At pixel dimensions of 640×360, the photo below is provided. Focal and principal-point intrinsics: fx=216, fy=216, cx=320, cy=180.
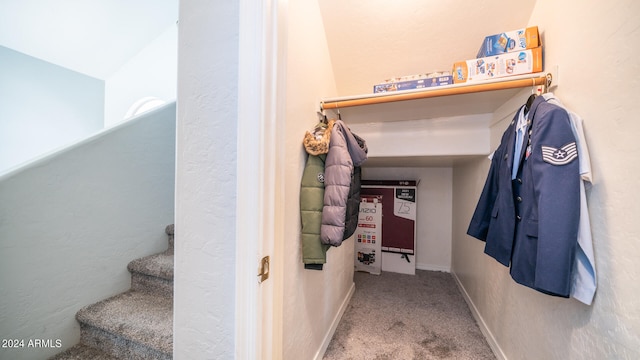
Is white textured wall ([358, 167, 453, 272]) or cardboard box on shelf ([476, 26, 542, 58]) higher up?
cardboard box on shelf ([476, 26, 542, 58])

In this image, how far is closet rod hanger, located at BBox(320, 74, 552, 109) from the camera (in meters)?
0.99

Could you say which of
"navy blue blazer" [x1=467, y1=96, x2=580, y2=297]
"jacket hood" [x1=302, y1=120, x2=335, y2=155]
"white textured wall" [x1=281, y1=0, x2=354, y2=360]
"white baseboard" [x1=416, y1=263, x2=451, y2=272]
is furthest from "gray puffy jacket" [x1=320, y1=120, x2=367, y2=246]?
"white baseboard" [x1=416, y1=263, x2=451, y2=272]

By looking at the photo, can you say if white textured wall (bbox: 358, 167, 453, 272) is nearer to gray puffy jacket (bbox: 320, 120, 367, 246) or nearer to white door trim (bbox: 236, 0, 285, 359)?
gray puffy jacket (bbox: 320, 120, 367, 246)

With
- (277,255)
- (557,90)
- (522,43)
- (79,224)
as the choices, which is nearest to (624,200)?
(557,90)

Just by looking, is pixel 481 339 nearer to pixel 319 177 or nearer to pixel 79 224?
pixel 319 177

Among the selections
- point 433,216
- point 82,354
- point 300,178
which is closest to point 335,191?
point 300,178

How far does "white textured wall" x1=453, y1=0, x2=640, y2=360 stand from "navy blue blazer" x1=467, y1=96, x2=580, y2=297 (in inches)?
2.9

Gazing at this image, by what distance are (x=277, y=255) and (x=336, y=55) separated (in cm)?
143

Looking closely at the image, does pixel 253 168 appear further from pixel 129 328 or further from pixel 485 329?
pixel 485 329

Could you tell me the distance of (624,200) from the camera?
→ 0.61m

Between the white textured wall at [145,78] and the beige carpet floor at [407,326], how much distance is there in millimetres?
3112

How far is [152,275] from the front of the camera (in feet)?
4.35

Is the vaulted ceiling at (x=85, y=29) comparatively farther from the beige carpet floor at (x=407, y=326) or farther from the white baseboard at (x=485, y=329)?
the white baseboard at (x=485, y=329)

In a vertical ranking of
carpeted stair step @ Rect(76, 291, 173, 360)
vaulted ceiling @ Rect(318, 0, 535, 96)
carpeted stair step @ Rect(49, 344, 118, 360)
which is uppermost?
vaulted ceiling @ Rect(318, 0, 535, 96)
